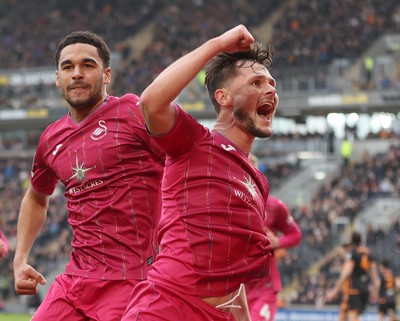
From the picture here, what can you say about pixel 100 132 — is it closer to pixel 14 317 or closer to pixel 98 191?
pixel 98 191

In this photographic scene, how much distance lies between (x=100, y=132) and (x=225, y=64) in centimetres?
129

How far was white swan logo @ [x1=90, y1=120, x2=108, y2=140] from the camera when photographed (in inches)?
214

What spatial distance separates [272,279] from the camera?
987 cm

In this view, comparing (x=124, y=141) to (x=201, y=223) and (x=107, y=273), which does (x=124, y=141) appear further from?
(x=201, y=223)

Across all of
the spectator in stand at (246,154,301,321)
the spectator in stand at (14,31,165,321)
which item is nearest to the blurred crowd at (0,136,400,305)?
the spectator in stand at (246,154,301,321)

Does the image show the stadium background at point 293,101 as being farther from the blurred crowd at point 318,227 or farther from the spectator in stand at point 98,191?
the spectator in stand at point 98,191

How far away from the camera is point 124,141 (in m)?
5.40

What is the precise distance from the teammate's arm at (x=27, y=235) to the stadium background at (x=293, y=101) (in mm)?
15458

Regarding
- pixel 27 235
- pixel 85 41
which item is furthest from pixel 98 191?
pixel 85 41

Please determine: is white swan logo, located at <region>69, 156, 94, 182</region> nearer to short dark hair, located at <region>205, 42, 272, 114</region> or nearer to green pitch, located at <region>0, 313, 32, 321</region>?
short dark hair, located at <region>205, 42, 272, 114</region>

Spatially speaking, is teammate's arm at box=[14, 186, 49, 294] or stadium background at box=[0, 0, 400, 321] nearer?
teammate's arm at box=[14, 186, 49, 294]

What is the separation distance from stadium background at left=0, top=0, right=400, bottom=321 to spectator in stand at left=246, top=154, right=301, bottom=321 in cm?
1090

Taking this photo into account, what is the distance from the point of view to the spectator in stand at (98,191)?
5207mm

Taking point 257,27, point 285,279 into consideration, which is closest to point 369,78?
point 257,27
